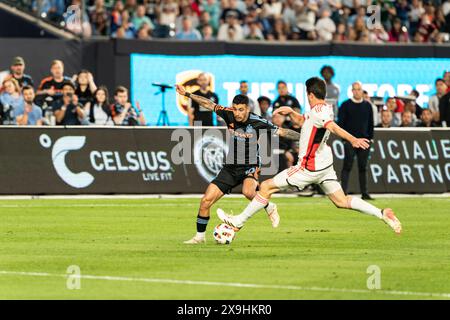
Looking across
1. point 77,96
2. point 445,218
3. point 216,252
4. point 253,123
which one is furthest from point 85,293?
point 77,96

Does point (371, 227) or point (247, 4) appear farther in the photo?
point (247, 4)

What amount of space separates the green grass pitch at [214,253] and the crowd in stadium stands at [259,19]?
31.6 feet

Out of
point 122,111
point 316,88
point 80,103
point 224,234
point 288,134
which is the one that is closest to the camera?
point 316,88

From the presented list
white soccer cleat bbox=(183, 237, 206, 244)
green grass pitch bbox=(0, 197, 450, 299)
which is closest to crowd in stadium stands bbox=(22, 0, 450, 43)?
green grass pitch bbox=(0, 197, 450, 299)

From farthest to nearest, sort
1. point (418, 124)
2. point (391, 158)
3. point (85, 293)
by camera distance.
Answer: point (418, 124) → point (391, 158) → point (85, 293)

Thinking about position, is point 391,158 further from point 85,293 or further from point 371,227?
point 85,293

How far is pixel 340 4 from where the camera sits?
3647cm

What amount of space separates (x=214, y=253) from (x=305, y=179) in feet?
5.30

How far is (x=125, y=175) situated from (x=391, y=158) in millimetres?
5914

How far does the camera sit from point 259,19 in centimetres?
3512

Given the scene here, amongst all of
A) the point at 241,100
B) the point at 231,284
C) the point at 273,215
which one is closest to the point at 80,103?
the point at 241,100

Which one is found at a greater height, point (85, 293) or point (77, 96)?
point (77, 96)

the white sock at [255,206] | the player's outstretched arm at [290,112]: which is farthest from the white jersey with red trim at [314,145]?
the white sock at [255,206]

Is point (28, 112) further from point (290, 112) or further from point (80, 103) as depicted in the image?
point (290, 112)
